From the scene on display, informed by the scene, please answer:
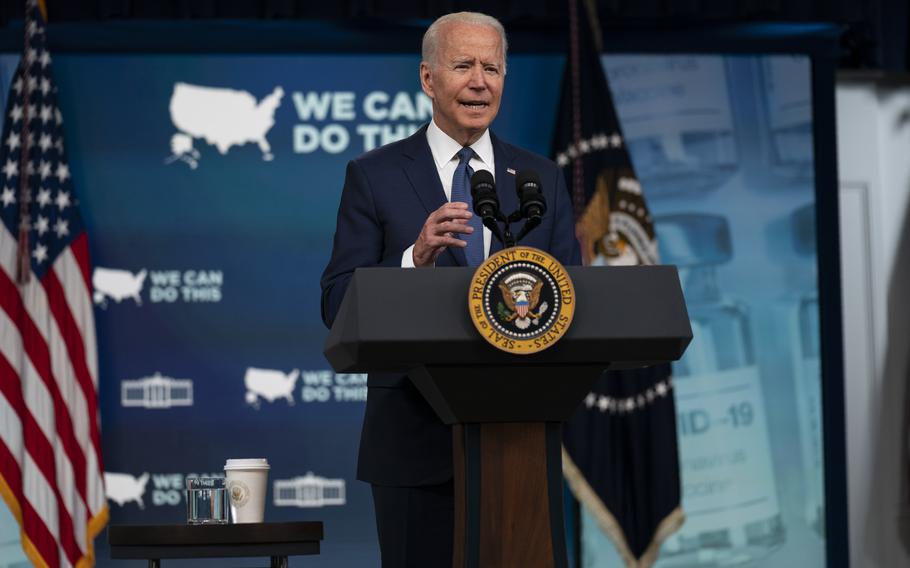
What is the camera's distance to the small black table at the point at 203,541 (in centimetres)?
240

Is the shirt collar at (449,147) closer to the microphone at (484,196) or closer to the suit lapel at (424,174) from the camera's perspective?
the suit lapel at (424,174)

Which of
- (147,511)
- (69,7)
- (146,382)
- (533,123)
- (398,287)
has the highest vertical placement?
(69,7)

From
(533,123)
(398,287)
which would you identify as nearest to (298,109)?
(533,123)

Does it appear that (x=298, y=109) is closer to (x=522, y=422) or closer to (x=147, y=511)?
(x=147, y=511)

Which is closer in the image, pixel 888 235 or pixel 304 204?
pixel 304 204

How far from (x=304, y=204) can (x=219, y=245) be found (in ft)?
1.33

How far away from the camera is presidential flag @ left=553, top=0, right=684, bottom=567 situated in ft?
16.4

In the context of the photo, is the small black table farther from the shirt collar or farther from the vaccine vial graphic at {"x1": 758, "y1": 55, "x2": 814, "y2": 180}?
the vaccine vial graphic at {"x1": 758, "y1": 55, "x2": 814, "y2": 180}

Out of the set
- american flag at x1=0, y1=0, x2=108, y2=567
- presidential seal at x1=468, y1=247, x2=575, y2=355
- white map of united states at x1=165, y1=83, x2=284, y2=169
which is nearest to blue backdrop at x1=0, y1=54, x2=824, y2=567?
white map of united states at x1=165, y1=83, x2=284, y2=169

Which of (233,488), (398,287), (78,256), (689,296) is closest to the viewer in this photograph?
(398,287)

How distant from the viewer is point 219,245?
5.22 meters

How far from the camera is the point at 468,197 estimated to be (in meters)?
2.19

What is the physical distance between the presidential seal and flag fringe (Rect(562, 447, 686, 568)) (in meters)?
3.30

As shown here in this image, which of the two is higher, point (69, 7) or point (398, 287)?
Answer: point (69, 7)
